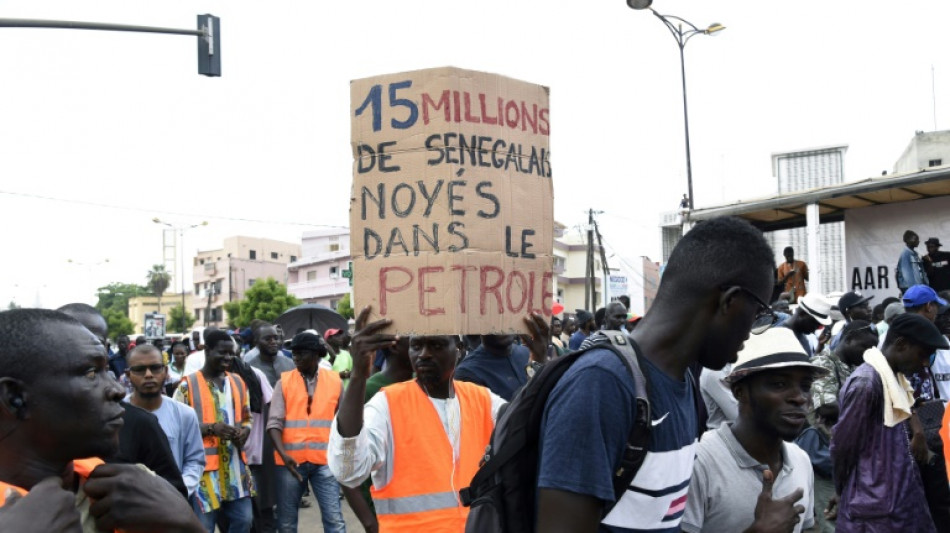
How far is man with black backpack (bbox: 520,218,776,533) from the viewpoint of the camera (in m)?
1.98

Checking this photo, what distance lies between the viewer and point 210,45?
38.7ft

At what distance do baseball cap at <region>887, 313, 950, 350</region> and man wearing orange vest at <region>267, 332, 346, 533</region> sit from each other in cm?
438

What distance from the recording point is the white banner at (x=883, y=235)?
1510cm

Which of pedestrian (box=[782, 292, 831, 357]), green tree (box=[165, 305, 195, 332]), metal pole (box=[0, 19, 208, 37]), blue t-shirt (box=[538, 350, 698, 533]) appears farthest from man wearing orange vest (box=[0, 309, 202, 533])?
green tree (box=[165, 305, 195, 332])

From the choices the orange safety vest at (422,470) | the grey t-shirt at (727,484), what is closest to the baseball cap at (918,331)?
the grey t-shirt at (727,484)

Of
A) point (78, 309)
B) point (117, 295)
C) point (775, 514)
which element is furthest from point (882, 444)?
point (117, 295)

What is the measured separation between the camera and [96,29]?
36.2 ft

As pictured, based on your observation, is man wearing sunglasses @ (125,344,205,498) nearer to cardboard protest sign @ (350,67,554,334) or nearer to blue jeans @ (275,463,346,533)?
blue jeans @ (275,463,346,533)

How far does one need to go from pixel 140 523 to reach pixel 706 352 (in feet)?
4.75

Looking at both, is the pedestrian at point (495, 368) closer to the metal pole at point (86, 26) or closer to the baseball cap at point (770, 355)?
the baseball cap at point (770, 355)

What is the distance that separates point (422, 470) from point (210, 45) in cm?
966

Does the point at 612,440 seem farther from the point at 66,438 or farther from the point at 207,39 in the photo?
the point at 207,39

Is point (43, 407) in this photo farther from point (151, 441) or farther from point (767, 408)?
point (767, 408)

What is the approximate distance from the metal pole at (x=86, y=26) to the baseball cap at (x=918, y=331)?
986 centimetres
